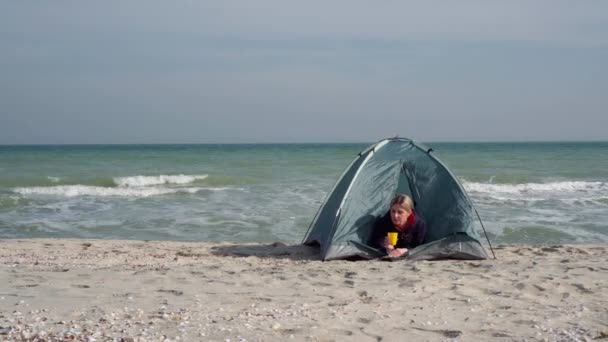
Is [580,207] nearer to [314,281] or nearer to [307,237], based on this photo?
[307,237]

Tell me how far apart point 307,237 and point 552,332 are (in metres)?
4.91

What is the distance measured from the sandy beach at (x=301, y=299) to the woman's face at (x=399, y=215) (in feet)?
1.89

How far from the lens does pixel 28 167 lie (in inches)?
1099

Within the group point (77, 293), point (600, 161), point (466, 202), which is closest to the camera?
point (77, 293)

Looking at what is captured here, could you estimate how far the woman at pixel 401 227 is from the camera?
25.3 ft

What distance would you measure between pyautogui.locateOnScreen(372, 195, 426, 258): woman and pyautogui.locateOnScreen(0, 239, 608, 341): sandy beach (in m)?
0.42

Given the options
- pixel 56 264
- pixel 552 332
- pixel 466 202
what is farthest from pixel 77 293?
pixel 466 202

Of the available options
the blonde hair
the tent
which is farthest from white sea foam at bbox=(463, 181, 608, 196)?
the blonde hair

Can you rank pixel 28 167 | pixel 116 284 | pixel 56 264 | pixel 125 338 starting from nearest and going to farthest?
pixel 125 338 → pixel 116 284 → pixel 56 264 → pixel 28 167

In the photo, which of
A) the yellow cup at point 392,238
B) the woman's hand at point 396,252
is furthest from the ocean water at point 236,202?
the woman's hand at point 396,252

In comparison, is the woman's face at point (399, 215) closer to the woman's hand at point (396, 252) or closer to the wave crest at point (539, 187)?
the woman's hand at point (396, 252)

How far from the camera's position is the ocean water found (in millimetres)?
11352

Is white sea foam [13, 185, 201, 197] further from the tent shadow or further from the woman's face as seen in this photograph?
the woman's face

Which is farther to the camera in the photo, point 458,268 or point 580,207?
point 580,207
